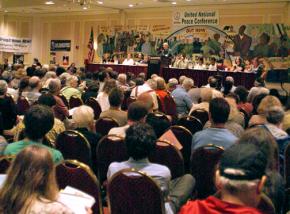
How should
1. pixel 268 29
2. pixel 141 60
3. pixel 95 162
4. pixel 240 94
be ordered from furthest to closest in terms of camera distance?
pixel 141 60, pixel 268 29, pixel 240 94, pixel 95 162

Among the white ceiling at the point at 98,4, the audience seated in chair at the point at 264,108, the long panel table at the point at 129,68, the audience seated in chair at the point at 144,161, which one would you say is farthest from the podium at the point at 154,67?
the audience seated in chair at the point at 144,161

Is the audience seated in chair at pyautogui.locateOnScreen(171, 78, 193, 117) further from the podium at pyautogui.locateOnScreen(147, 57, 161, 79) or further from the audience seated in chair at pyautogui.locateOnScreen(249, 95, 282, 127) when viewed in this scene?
the podium at pyautogui.locateOnScreen(147, 57, 161, 79)

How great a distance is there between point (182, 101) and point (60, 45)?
55.4 feet

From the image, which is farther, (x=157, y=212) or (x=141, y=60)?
(x=141, y=60)

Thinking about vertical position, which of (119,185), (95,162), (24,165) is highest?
(24,165)

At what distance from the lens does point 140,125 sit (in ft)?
10.1

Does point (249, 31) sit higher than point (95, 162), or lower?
higher

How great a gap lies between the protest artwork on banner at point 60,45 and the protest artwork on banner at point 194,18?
23.4 feet

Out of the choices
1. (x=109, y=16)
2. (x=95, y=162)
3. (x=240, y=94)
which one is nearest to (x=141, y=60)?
(x=109, y=16)

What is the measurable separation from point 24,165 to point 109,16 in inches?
773

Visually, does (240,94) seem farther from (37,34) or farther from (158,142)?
(37,34)

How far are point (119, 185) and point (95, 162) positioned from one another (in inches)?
61.8

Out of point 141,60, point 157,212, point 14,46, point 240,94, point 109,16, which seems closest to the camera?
point 157,212

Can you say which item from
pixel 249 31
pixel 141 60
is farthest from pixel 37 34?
pixel 249 31
